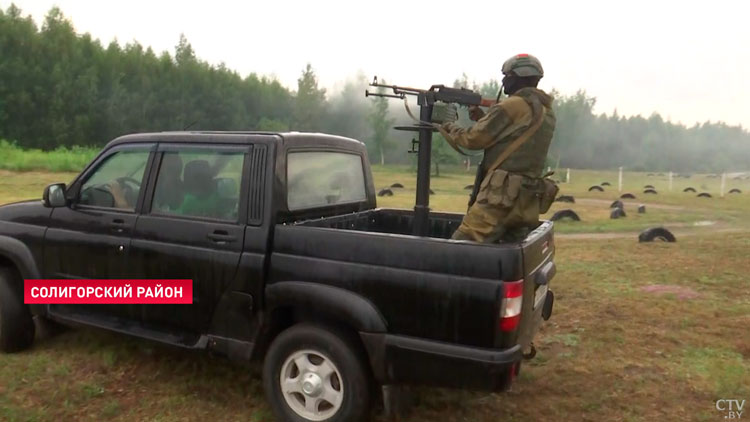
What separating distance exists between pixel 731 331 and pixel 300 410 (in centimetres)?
434

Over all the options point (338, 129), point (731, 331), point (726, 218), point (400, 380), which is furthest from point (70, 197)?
point (338, 129)

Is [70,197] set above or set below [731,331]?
above

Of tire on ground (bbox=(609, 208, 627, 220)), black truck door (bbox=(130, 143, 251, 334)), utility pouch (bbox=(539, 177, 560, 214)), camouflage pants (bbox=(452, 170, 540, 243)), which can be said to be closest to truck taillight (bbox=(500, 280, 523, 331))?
camouflage pants (bbox=(452, 170, 540, 243))

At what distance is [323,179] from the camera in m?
4.18

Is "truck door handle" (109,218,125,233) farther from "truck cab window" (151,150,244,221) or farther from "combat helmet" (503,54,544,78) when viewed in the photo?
"combat helmet" (503,54,544,78)

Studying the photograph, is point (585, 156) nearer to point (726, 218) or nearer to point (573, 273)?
point (726, 218)

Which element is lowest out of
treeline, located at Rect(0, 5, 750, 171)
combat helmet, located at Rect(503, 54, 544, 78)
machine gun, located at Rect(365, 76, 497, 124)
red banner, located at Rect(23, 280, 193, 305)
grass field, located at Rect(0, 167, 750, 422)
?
grass field, located at Rect(0, 167, 750, 422)

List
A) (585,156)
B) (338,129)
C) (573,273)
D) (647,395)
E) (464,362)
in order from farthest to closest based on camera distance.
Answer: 1. (585,156)
2. (338,129)
3. (573,273)
4. (647,395)
5. (464,362)

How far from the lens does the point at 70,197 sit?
4.23 m

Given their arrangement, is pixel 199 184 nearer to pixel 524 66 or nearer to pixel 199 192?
pixel 199 192

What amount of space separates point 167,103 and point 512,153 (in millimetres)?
61756

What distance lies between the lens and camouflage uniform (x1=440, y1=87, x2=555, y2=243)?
12.0ft

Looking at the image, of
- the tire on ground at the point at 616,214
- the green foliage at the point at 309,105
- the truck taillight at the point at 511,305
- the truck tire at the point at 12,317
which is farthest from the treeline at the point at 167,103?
the truck taillight at the point at 511,305

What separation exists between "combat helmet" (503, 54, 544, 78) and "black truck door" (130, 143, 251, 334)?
1.83 metres
